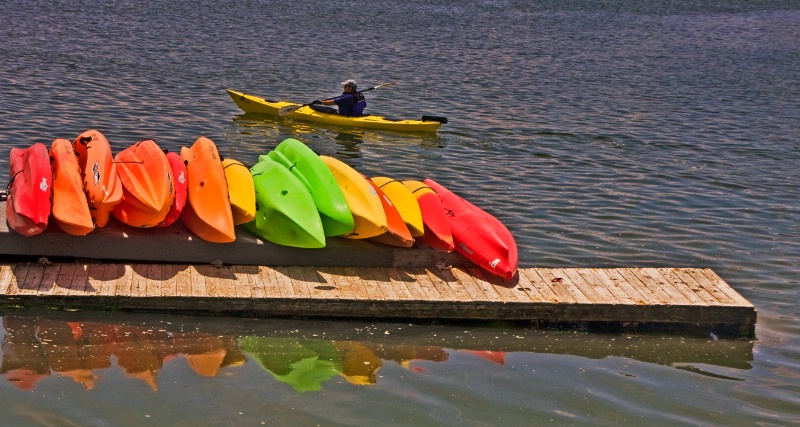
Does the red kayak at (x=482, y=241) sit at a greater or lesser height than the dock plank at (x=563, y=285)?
greater

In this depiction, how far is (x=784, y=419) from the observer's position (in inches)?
302

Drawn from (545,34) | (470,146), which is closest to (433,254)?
(470,146)

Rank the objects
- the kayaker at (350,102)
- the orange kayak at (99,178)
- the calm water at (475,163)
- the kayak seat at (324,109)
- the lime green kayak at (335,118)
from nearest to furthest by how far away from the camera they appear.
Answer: the calm water at (475,163)
the orange kayak at (99,178)
the lime green kayak at (335,118)
the kayaker at (350,102)
the kayak seat at (324,109)

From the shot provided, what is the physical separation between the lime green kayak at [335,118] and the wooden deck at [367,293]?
32.7 ft

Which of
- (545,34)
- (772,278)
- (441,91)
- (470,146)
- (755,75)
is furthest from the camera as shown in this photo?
(545,34)

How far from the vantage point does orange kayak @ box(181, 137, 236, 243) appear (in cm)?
883

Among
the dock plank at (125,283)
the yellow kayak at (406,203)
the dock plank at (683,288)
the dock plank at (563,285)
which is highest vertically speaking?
the yellow kayak at (406,203)

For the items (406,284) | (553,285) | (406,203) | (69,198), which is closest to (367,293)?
(406,284)

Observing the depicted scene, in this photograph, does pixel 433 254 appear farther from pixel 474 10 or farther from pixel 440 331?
pixel 474 10

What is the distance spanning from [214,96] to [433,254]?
542 inches

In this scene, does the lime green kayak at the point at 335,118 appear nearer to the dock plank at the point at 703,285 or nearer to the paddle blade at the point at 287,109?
the paddle blade at the point at 287,109

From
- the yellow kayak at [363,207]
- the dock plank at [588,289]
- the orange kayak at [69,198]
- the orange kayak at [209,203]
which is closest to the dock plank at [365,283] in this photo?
the yellow kayak at [363,207]

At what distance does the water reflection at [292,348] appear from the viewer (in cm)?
753

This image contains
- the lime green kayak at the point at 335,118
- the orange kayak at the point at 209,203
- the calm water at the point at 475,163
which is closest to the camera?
the calm water at the point at 475,163
